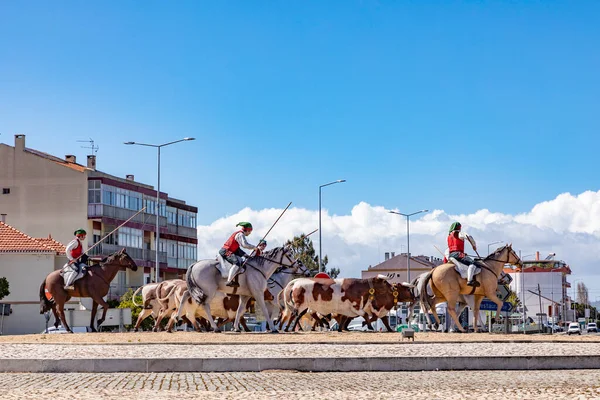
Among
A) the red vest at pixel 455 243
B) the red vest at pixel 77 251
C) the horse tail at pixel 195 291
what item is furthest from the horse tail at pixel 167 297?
the red vest at pixel 455 243

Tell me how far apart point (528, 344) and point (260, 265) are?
7677mm

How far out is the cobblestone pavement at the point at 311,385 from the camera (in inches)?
608

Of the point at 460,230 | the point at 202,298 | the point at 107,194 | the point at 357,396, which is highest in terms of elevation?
the point at 107,194

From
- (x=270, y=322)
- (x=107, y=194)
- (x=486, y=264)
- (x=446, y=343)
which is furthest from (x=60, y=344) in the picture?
(x=107, y=194)

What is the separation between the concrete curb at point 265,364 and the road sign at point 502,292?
1326 centimetres

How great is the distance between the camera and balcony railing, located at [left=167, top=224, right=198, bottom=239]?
99.6 metres

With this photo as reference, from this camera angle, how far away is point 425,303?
105 feet

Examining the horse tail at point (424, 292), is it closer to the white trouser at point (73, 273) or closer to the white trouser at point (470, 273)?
the white trouser at point (470, 273)

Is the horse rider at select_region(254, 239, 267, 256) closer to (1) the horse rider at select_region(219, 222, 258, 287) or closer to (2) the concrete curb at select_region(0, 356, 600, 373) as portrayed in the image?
(1) the horse rider at select_region(219, 222, 258, 287)

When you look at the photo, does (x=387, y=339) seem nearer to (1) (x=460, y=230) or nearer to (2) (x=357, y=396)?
(1) (x=460, y=230)

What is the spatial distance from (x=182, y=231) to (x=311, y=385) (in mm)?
85252

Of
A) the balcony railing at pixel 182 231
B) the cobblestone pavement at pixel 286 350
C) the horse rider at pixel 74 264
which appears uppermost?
the balcony railing at pixel 182 231

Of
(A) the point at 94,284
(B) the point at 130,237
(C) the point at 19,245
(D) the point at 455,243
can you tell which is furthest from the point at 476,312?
(B) the point at 130,237

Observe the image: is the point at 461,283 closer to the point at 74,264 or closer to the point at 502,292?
the point at 502,292
